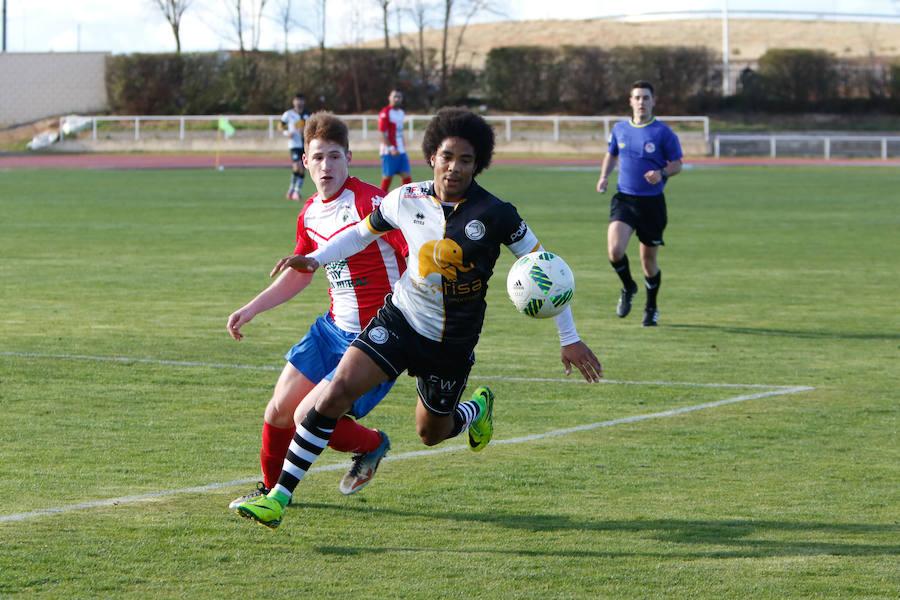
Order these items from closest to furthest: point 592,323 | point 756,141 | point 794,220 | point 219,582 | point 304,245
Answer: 1. point 219,582
2. point 304,245
3. point 592,323
4. point 794,220
5. point 756,141

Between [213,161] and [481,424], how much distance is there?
144 ft

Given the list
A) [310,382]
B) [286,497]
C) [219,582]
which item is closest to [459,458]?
[310,382]

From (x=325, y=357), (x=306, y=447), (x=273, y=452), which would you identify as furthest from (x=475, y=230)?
(x=273, y=452)

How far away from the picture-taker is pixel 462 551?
5.31 meters

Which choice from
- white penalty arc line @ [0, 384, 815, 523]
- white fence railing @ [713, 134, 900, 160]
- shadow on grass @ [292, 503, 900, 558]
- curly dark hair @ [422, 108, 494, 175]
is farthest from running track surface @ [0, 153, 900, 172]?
shadow on grass @ [292, 503, 900, 558]

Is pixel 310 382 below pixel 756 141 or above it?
below

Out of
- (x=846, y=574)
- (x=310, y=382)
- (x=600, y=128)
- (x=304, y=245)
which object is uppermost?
(x=600, y=128)

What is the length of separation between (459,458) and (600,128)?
5035 cm

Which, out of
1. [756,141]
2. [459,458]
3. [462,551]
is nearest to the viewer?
[462,551]

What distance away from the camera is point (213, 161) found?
49.1m

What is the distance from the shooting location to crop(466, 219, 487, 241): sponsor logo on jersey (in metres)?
5.59

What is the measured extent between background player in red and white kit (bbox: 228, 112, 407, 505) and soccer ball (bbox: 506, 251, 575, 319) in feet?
2.32

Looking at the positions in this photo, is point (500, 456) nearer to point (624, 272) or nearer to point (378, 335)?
point (378, 335)

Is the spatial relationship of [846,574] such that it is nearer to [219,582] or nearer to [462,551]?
[462,551]
